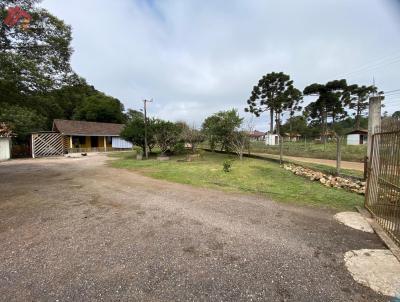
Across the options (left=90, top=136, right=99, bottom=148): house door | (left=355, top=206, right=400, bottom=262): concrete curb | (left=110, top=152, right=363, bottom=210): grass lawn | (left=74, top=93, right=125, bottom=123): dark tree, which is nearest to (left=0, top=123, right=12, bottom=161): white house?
(left=90, top=136, right=99, bottom=148): house door

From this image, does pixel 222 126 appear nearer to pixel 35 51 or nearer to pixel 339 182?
pixel 339 182

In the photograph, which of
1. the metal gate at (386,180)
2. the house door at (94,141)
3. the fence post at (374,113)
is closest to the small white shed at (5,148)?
the house door at (94,141)

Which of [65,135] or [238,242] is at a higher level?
[65,135]

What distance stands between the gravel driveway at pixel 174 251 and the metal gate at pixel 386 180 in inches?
22.4

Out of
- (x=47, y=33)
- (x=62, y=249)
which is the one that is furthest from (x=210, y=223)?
(x=47, y=33)

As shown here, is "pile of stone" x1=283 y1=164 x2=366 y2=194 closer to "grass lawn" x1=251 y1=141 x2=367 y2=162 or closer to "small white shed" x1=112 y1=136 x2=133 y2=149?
"grass lawn" x1=251 y1=141 x2=367 y2=162

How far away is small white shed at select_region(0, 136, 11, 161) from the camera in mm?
17094

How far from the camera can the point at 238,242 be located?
3311 millimetres

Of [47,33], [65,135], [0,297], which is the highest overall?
[47,33]

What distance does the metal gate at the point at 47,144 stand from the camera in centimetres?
1994

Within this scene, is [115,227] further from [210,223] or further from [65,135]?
[65,135]

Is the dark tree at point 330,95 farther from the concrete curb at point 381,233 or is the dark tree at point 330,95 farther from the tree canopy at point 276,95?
the concrete curb at point 381,233

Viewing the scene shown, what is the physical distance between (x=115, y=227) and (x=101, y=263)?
1.15 m

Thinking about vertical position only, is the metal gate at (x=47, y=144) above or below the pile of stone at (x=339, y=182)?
above
